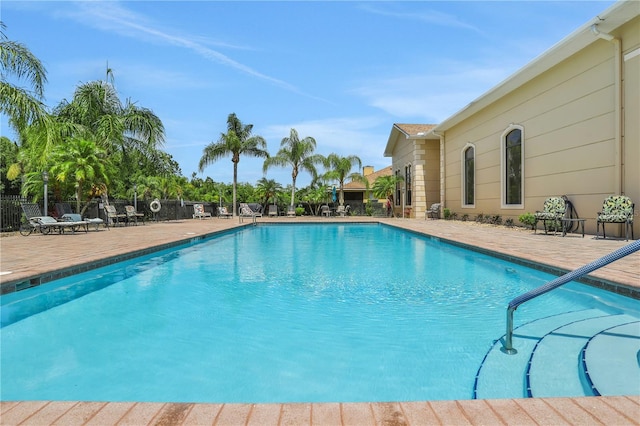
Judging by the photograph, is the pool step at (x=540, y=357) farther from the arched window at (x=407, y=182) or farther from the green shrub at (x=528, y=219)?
the arched window at (x=407, y=182)

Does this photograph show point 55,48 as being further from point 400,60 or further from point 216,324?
point 216,324

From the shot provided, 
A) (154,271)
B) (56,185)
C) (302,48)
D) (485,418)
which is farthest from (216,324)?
(56,185)

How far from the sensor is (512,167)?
14.1m

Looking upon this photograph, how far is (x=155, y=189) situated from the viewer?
114 feet

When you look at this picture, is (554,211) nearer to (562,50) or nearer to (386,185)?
(562,50)

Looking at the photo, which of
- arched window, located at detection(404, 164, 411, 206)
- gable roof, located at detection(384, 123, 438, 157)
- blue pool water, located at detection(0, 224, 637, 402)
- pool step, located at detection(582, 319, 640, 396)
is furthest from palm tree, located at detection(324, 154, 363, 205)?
pool step, located at detection(582, 319, 640, 396)

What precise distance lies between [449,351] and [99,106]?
19.6 meters

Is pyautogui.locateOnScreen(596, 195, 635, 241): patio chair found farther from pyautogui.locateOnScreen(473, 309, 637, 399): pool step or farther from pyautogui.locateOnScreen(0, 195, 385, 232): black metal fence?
pyautogui.locateOnScreen(0, 195, 385, 232): black metal fence

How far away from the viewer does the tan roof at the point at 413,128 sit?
21.7 meters

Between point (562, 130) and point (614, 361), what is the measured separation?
10163mm

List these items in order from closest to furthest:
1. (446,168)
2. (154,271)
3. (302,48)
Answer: (154,271) < (302,48) < (446,168)

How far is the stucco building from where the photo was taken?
8742 millimetres

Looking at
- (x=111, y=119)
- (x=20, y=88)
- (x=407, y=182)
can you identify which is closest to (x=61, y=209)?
(x=111, y=119)

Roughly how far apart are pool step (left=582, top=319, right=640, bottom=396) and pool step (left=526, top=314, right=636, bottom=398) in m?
0.05
